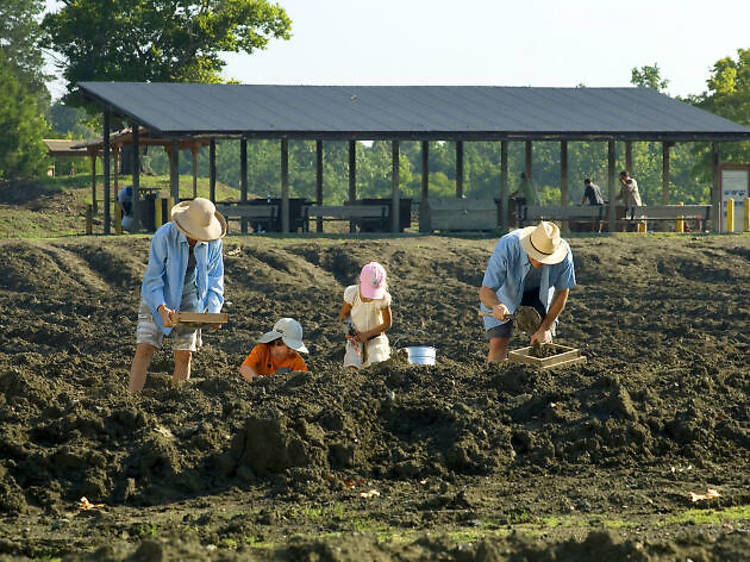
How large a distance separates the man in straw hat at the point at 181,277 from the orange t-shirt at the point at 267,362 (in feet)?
2.62

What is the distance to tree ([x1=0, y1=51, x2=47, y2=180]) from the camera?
144ft

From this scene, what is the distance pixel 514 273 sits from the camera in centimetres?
1098

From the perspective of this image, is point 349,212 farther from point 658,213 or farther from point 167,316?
point 167,316

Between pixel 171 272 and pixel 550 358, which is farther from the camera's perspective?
pixel 550 358

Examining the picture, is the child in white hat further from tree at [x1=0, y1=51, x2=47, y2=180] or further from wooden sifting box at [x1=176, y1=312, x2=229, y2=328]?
tree at [x1=0, y1=51, x2=47, y2=180]

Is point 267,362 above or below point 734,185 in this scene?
below

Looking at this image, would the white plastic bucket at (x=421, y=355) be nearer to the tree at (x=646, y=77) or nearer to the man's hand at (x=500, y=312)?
the man's hand at (x=500, y=312)

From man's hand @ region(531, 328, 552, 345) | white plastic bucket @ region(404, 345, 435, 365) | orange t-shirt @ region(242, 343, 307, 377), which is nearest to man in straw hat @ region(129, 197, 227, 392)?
orange t-shirt @ region(242, 343, 307, 377)

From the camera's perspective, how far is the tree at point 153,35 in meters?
44.1

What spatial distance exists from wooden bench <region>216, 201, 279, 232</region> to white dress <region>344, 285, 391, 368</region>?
1642cm

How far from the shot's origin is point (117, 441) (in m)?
9.15

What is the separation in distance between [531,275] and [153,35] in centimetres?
3589

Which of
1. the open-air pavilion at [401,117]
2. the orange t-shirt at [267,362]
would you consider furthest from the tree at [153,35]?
the orange t-shirt at [267,362]

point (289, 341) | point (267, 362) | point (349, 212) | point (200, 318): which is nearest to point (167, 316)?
point (200, 318)
